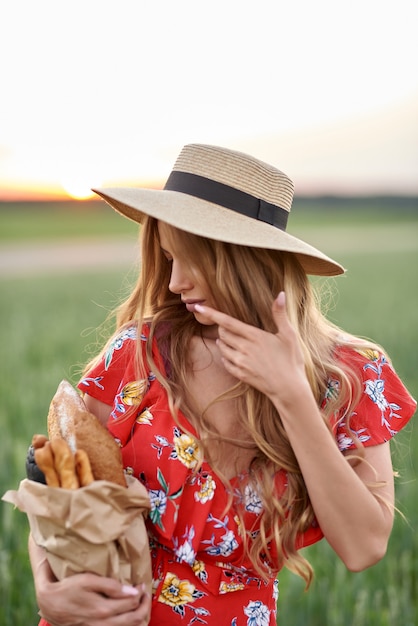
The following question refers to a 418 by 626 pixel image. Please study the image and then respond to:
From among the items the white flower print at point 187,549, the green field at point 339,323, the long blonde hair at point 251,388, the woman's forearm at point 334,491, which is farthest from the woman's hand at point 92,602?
the green field at point 339,323

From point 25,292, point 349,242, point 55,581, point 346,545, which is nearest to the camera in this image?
point 55,581

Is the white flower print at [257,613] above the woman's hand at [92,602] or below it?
below

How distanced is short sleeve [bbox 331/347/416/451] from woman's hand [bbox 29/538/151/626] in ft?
1.92

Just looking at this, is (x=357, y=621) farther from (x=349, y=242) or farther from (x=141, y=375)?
(x=349, y=242)

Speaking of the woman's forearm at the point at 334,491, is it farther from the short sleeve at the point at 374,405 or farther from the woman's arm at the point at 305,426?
the short sleeve at the point at 374,405

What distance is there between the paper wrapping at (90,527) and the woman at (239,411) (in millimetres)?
110

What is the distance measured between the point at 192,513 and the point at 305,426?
0.34 m

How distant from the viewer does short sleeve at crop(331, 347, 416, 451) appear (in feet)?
6.00

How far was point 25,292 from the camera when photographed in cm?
1855

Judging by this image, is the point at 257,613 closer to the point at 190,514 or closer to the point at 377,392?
the point at 190,514

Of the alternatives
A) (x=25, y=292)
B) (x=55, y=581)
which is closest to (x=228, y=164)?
(x=55, y=581)

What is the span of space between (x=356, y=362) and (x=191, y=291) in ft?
1.47

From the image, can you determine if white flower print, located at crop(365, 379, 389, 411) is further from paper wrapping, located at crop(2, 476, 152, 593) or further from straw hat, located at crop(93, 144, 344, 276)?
paper wrapping, located at crop(2, 476, 152, 593)

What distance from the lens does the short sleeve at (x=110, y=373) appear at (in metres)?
1.92
